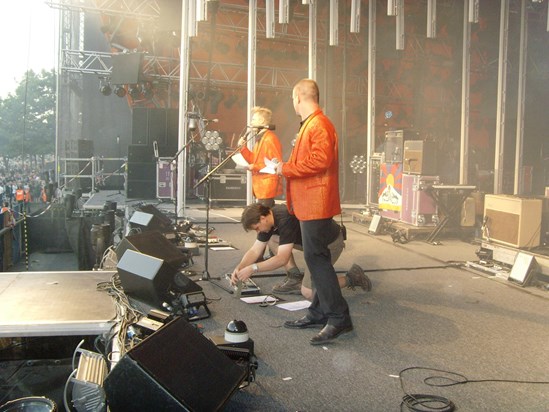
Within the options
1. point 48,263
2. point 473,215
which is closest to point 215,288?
point 473,215

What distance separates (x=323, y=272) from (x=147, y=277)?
1142mm

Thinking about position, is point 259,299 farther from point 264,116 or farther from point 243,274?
point 264,116

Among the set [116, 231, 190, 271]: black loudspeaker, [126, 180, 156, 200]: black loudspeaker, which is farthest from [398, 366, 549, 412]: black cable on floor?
[126, 180, 156, 200]: black loudspeaker

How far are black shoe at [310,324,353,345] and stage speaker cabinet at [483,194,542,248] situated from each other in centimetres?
310

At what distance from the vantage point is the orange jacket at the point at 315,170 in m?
3.24

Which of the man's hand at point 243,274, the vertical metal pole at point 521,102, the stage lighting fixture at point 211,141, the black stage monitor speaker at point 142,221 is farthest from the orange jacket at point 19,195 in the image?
the vertical metal pole at point 521,102

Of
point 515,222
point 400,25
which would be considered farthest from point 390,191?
point 515,222

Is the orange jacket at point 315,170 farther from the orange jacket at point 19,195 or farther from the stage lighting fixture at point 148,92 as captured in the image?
the stage lighting fixture at point 148,92

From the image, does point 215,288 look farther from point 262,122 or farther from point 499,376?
point 499,376

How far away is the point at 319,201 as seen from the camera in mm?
3283

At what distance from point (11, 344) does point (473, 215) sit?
20.2ft

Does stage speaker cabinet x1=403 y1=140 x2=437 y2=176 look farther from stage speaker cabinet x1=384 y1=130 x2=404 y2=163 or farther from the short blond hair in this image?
the short blond hair

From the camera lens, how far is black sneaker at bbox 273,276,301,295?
173 inches

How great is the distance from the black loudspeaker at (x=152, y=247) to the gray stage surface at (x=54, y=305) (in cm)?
39
